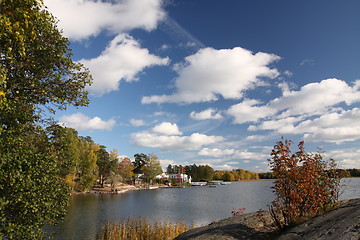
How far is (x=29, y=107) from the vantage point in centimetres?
987

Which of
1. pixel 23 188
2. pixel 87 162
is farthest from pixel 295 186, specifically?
pixel 87 162

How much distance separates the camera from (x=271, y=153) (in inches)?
422

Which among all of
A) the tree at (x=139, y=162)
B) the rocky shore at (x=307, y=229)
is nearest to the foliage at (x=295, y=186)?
the rocky shore at (x=307, y=229)

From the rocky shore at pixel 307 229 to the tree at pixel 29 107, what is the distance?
6777 millimetres

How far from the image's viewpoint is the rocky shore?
7104mm

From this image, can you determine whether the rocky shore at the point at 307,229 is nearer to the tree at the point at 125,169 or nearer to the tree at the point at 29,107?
the tree at the point at 29,107

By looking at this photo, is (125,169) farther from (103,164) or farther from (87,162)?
(87,162)

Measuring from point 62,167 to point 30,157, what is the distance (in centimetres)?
347

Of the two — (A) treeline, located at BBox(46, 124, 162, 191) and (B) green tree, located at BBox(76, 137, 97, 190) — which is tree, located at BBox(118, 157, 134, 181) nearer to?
(A) treeline, located at BBox(46, 124, 162, 191)

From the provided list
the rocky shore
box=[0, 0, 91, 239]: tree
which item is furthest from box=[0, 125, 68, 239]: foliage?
the rocky shore

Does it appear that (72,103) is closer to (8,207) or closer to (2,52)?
(2,52)

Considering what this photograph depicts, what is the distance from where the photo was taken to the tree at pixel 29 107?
7.80 meters

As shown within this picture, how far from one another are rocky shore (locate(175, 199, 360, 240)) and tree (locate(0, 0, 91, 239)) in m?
6.78

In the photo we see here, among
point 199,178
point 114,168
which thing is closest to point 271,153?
point 114,168
